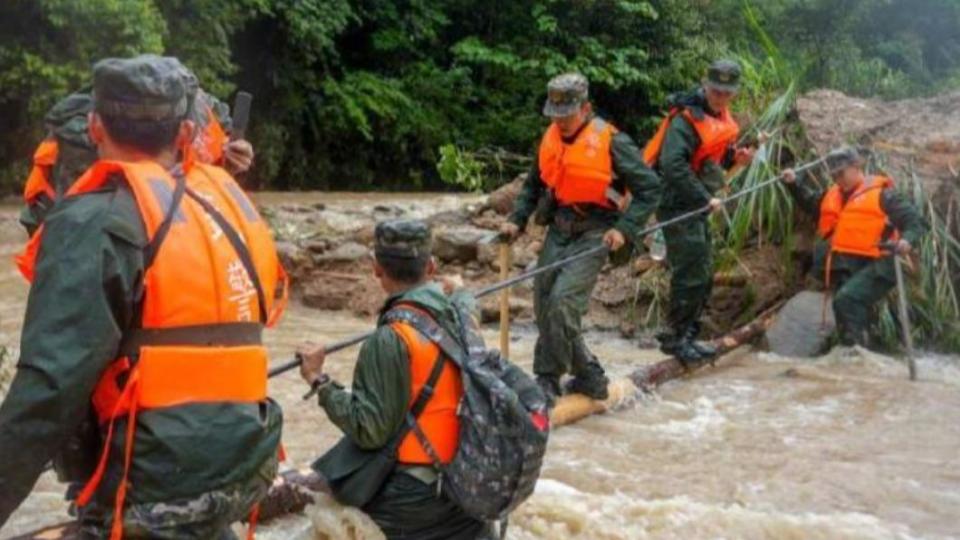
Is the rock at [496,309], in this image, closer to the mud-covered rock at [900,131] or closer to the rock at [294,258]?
the rock at [294,258]

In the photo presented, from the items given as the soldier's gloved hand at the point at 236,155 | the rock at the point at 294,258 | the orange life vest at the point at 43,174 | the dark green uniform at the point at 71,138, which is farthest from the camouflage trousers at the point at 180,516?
the rock at the point at 294,258

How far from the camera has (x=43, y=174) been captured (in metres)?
4.63

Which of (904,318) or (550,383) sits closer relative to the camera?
(550,383)

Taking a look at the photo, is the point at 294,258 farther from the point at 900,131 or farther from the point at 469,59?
the point at 469,59

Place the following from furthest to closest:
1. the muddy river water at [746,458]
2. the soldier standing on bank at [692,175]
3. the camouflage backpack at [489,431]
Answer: the soldier standing on bank at [692,175], the muddy river water at [746,458], the camouflage backpack at [489,431]

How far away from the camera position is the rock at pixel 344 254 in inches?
459

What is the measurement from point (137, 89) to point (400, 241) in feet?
4.52

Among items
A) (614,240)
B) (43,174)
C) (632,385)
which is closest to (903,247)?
(632,385)

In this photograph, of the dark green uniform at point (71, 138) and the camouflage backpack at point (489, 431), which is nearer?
the camouflage backpack at point (489, 431)

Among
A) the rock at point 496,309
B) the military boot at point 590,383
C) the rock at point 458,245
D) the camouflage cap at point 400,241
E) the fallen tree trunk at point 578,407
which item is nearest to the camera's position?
the camouflage cap at point 400,241

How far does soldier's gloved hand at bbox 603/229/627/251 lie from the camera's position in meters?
6.43

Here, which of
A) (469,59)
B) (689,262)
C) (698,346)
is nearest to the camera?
(689,262)

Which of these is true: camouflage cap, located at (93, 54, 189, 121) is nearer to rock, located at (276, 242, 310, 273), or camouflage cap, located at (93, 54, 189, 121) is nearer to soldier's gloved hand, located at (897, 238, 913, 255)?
soldier's gloved hand, located at (897, 238, 913, 255)

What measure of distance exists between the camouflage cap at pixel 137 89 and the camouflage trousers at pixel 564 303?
4.14 metres
